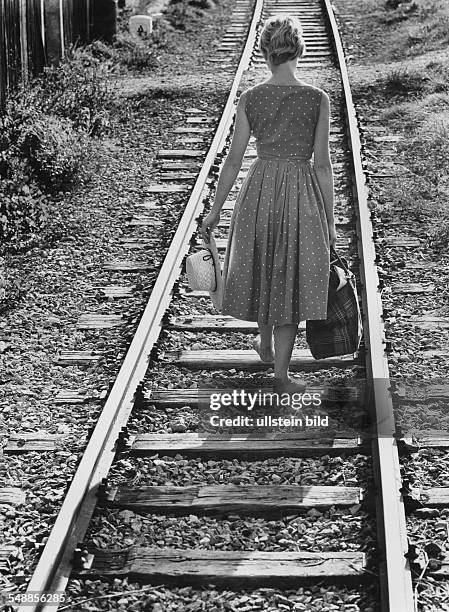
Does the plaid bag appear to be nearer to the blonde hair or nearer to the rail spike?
the blonde hair

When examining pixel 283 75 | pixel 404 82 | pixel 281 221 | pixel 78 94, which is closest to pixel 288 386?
pixel 281 221

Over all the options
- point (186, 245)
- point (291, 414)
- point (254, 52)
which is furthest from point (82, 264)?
point (254, 52)

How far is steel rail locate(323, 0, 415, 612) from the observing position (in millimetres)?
4171

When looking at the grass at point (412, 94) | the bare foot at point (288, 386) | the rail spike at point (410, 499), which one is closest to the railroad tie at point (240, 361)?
the bare foot at point (288, 386)

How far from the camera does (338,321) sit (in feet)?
19.2

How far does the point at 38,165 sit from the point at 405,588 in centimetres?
688

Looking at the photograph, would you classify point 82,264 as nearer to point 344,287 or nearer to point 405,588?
point 344,287

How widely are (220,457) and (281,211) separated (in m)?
1.22

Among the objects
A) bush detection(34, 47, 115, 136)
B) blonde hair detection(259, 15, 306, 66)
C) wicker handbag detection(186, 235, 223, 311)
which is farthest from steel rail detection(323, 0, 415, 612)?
bush detection(34, 47, 115, 136)

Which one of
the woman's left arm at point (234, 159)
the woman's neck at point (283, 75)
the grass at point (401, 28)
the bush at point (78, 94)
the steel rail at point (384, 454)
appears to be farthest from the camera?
the grass at point (401, 28)

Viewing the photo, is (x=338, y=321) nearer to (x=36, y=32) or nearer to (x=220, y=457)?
(x=220, y=457)

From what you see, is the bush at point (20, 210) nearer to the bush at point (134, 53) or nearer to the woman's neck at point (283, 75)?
the woman's neck at point (283, 75)

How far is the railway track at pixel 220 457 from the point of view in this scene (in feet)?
14.3

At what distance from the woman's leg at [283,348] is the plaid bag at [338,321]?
0.11m
